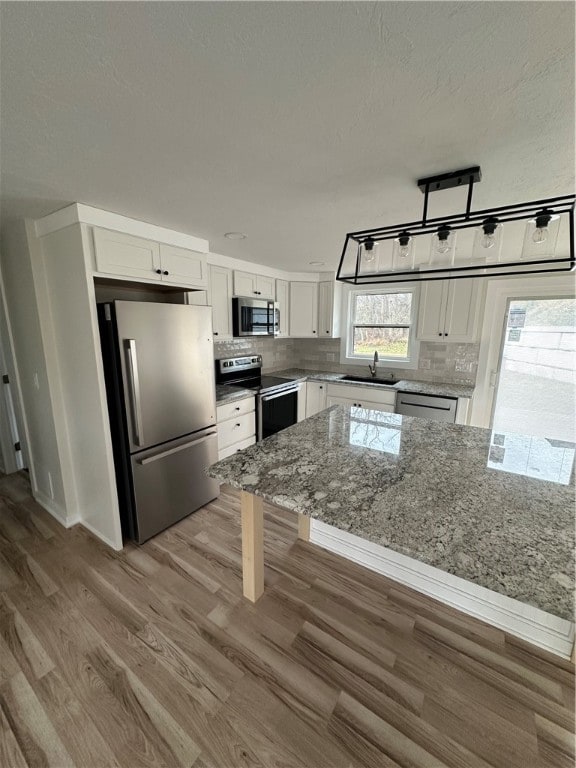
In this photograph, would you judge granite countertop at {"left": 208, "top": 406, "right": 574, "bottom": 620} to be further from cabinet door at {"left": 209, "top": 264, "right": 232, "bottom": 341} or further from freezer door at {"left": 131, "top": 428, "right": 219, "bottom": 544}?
cabinet door at {"left": 209, "top": 264, "right": 232, "bottom": 341}

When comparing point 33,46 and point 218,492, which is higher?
point 33,46

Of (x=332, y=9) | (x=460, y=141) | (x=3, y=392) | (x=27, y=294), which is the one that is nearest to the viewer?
(x=332, y=9)

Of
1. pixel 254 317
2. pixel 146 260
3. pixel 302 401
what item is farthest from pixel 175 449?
pixel 302 401

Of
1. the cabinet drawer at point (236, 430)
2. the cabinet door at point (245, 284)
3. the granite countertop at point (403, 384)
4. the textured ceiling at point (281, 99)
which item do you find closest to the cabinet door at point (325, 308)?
the granite countertop at point (403, 384)

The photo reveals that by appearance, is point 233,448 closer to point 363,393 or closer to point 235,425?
point 235,425

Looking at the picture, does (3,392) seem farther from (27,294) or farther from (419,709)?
(419,709)

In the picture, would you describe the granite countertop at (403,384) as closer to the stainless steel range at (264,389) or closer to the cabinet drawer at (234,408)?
the stainless steel range at (264,389)

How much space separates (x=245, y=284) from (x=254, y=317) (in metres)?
0.37

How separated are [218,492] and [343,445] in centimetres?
171

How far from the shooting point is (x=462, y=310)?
128 inches

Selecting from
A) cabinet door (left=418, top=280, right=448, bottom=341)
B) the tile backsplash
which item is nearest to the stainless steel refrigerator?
the tile backsplash

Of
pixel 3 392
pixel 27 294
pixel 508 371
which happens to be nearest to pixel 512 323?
pixel 508 371

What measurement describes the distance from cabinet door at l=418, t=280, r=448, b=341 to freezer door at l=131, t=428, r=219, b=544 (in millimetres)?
2598

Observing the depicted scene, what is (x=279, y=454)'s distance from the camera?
155 centimetres
